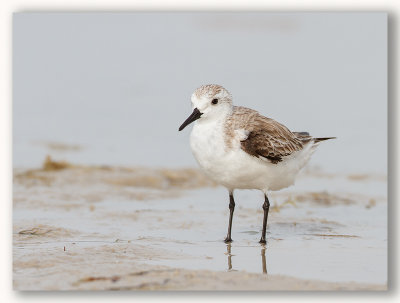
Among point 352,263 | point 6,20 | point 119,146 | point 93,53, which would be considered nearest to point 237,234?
point 352,263

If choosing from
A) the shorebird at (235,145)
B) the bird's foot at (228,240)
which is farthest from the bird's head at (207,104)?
the bird's foot at (228,240)

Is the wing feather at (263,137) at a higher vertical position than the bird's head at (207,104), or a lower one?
lower

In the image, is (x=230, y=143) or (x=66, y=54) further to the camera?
(x=66, y=54)

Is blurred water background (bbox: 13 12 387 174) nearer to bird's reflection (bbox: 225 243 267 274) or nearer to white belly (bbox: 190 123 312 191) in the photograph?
white belly (bbox: 190 123 312 191)

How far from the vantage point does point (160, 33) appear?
41.8ft

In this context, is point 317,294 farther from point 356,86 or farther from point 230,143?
point 356,86

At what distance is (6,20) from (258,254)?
321cm

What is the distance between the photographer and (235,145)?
7.36 metres

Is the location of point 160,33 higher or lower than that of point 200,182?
higher

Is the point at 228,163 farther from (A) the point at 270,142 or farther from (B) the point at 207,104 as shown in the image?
(B) the point at 207,104

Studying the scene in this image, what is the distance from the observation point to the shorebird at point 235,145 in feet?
24.2

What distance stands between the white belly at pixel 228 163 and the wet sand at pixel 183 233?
64cm

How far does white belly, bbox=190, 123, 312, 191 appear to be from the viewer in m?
7.34

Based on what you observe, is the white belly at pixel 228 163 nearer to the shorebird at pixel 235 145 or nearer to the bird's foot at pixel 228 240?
the shorebird at pixel 235 145
